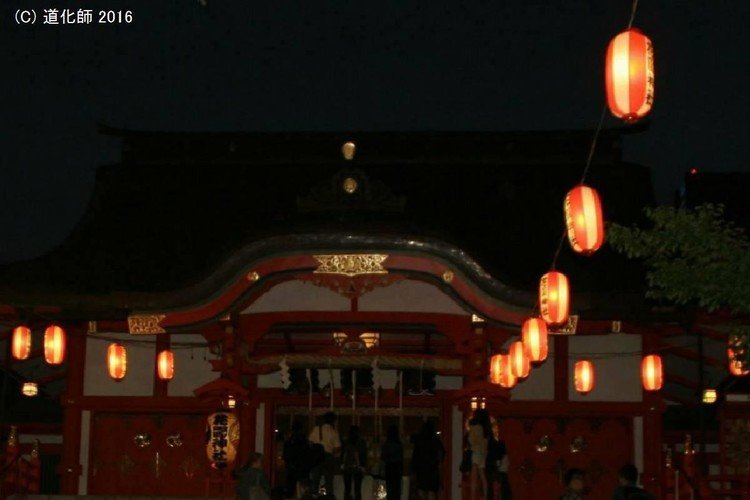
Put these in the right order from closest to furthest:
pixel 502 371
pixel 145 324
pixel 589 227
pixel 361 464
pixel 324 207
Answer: pixel 589 227
pixel 324 207
pixel 145 324
pixel 361 464
pixel 502 371

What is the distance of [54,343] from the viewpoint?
2125 cm

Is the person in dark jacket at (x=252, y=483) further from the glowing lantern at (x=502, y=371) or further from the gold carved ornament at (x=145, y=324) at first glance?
the glowing lantern at (x=502, y=371)

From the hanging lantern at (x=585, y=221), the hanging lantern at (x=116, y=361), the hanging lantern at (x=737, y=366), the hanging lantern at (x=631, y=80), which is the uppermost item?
Answer: the hanging lantern at (x=631, y=80)

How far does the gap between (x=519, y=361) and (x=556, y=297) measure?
7.90 feet

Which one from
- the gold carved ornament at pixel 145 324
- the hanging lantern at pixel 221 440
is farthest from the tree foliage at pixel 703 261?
the hanging lantern at pixel 221 440

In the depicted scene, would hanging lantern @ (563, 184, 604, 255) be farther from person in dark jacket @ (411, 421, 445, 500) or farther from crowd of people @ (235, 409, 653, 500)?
person in dark jacket @ (411, 421, 445, 500)

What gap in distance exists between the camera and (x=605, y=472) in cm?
2258

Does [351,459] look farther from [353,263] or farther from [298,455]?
[353,263]

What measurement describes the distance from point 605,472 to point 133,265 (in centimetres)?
937

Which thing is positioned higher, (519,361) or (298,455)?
(519,361)

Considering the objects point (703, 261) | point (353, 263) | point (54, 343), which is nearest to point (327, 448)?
point (353, 263)

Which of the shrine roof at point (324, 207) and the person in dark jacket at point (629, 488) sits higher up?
the shrine roof at point (324, 207)

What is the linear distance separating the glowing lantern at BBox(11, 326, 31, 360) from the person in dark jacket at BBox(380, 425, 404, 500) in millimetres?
6220

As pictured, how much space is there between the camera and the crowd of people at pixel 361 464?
18672 mm
